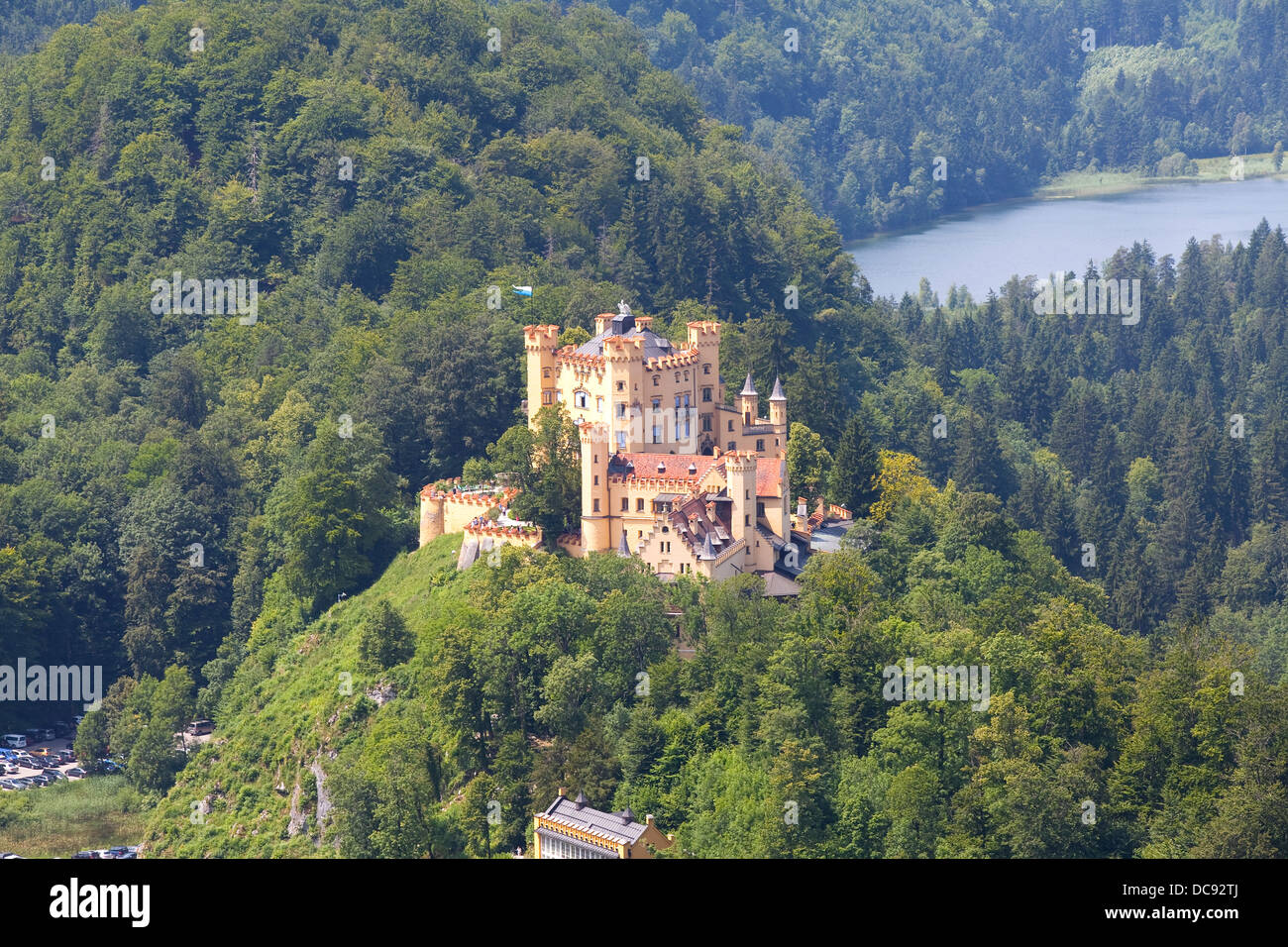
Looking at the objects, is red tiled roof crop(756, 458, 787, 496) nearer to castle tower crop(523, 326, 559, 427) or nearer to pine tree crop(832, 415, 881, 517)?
pine tree crop(832, 415, 881, 517)

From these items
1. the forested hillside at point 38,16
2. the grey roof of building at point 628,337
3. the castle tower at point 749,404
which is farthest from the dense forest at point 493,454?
the forested hillside at point 38,16

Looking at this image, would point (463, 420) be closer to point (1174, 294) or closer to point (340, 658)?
point (340, 658)

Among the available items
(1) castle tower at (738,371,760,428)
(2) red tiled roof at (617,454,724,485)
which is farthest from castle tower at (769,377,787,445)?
(2) red tiled roof at (617,454,724,485)

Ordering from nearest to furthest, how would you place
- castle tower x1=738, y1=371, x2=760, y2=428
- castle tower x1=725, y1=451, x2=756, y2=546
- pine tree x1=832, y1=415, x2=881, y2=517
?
1. castle tower x1=725, y1=451, x2=756, y2=546
2. castle tower x1=738, y1=371, x2=760, y2=428
3. pine tree x1=832, y1=415, x2=881, y2=517

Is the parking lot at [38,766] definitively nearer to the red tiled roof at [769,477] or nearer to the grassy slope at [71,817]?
the grassy slope at [71,817]

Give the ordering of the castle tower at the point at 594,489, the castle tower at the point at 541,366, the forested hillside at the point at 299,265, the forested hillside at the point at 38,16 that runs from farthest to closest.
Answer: the forested hillside at the point at 38,16 < the forested hillside at the point at 299,265 < the castle tower at the point at 541,366 < the castle tower at the point at 594,489

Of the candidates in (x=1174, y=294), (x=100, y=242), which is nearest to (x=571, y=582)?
(x=100, y=242)
